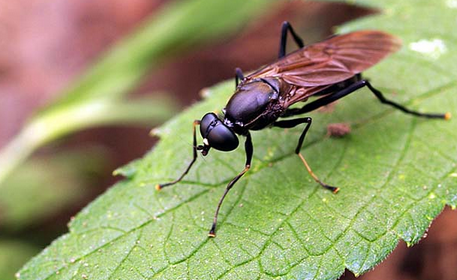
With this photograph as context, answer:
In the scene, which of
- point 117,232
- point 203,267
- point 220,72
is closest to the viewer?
point 203,267

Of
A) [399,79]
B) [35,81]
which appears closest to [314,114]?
[399,79]

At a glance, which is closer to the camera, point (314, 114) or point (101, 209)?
point (101, 209)

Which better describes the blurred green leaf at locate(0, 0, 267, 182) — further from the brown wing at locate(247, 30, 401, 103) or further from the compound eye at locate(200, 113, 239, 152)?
the compound eye at locate(200, 113, 239, 152)

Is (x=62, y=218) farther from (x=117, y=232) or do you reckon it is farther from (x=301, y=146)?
(x=301, y=146)

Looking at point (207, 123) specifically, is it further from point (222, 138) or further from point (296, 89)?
point (296, 89)

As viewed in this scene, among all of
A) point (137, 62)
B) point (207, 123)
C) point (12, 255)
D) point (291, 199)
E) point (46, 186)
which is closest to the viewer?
point (291, 199)

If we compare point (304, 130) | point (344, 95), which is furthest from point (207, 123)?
point (344, 95)

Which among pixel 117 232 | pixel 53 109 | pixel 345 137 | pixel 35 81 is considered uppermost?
pixel 35 81
